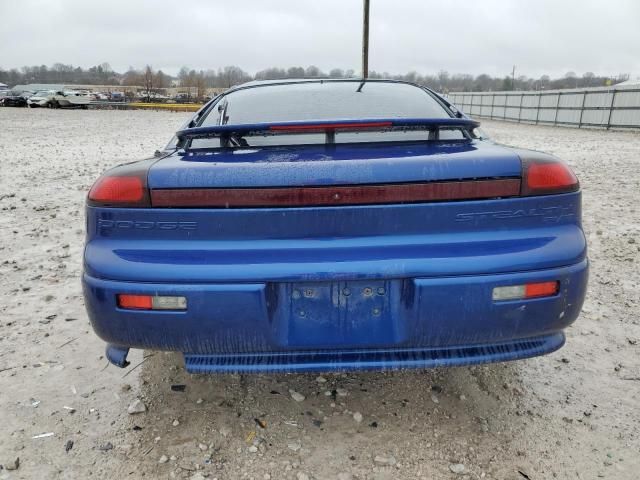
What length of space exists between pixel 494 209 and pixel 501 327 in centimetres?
43

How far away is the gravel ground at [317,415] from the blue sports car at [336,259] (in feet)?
1.27

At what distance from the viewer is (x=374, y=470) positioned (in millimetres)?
1859

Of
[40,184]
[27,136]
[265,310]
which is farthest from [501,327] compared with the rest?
[27,136]

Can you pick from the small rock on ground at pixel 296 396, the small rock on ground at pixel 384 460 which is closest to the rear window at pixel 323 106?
the small rock on ground at pixel 296 396

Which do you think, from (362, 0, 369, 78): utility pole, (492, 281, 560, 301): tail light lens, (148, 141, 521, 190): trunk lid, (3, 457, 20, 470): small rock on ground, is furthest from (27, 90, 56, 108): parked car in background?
(492, 281, 560, 301): tail light lens

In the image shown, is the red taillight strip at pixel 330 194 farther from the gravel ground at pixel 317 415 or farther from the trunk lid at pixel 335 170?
the gravel ground at pixel 317 415

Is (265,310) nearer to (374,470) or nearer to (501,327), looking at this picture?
(374,470)

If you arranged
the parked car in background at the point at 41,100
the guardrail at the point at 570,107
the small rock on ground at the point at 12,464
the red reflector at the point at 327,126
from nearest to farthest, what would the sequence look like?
the small rock on ground at the point at 12,464 < the red reflector at the point at 327,126 < the guardrail at the point at 570,107 < the parked car in background at the point at 41,100

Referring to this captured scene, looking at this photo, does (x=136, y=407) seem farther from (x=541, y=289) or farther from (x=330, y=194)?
(x=541, y=289)

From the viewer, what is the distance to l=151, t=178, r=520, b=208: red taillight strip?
1754 mm

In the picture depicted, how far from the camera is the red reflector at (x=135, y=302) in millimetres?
1779

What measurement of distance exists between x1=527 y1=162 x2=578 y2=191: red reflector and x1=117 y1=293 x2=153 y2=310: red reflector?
1.44 meters

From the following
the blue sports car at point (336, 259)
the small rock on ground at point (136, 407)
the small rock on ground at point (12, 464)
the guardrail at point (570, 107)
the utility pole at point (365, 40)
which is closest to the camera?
the blue sports car at point (336, 259)

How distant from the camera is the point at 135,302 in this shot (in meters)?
1.79
